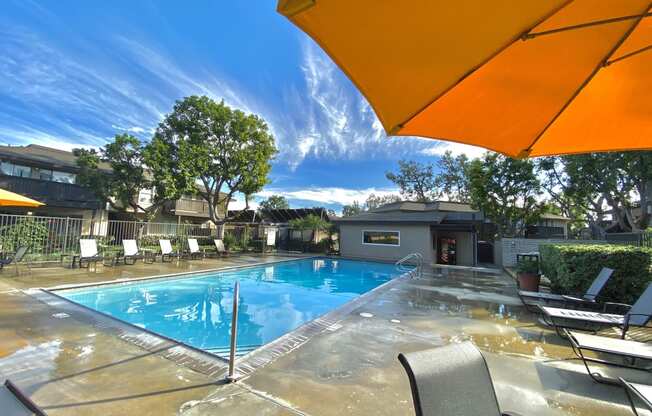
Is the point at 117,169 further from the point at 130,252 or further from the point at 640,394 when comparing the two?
the point at 640,394

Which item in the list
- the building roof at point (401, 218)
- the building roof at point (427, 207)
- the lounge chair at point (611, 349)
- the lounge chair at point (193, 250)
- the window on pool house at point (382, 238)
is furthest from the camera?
the building roof at point (427, 207)

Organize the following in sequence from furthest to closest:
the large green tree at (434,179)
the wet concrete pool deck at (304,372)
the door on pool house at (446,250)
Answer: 1. the large green tree at (434,179)
2. the door on pool house at (446,250)
3. the wet concrete pool deck at (304,372)

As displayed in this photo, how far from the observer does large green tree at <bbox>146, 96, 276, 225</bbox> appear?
53.0 ft

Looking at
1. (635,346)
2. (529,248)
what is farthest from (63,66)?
(529,248)

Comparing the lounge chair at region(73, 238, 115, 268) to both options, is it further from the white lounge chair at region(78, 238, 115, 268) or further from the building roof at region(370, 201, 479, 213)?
the building roof at region(370, 201, 479, 213)

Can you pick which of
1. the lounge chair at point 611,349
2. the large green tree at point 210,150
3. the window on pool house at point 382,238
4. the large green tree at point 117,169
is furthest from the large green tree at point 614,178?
the large green tree at point 117,169

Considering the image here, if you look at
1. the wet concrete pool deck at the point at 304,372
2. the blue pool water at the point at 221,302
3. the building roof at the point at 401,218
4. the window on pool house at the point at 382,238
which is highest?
the building roof at the point at 401,218

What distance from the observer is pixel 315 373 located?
3320 mm

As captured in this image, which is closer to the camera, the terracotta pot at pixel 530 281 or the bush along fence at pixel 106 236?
the terracotta pot at pixel 530 281

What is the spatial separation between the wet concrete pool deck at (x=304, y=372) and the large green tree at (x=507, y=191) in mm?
11737

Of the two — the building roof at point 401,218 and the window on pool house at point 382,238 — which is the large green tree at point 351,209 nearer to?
the building roof at point 401,218

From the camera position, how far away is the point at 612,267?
19.7 feet

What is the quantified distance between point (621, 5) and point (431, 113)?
113cm

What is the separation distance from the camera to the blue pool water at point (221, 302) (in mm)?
5824
